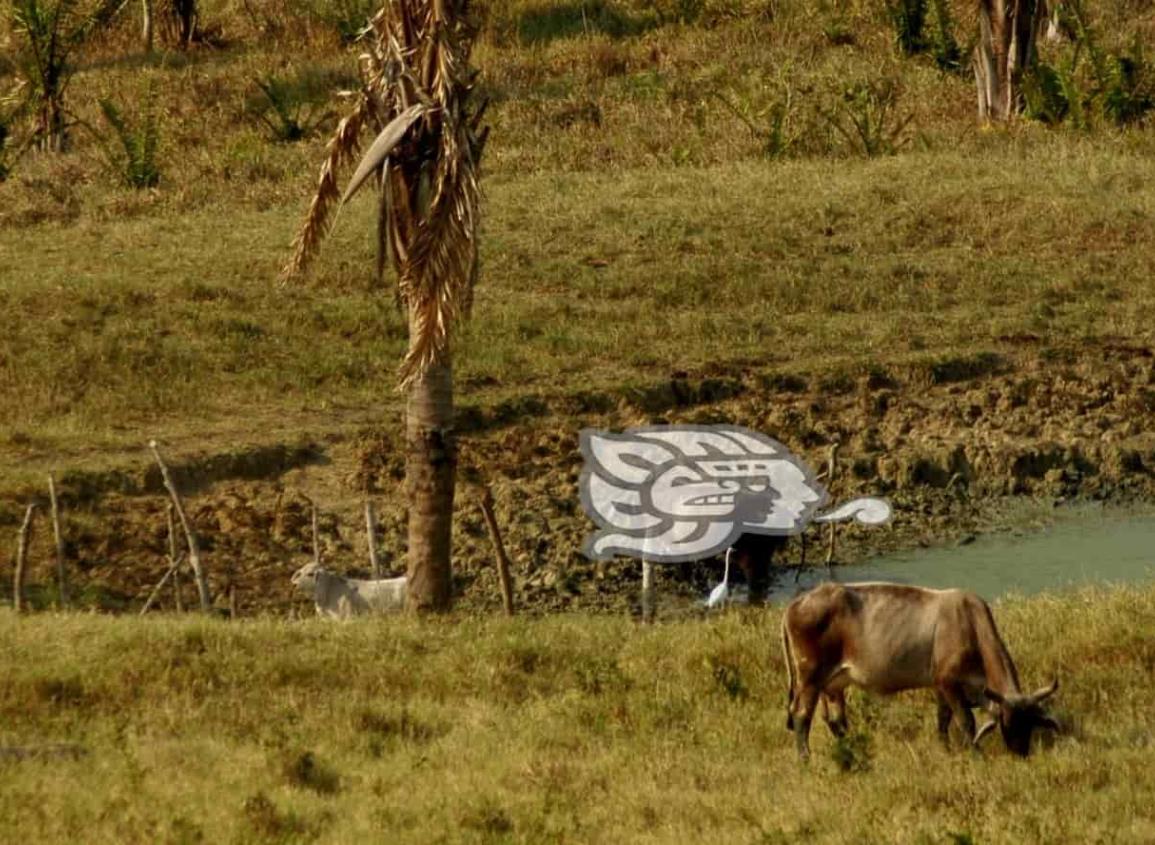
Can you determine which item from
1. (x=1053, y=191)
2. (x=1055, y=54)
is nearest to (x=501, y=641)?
(x=1053, y=191)

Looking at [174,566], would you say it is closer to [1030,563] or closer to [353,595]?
[353,595]

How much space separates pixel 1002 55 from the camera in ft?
92.4

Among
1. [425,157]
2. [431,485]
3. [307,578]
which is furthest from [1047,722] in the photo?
[307,578]

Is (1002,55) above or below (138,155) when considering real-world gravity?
above

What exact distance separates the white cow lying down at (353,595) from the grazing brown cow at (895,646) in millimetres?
4384

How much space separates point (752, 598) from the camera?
16.4 metres

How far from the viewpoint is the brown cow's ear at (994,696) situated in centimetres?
1067

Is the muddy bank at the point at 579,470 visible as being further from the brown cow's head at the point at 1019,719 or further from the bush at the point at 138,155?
the bush at the point at 138,155

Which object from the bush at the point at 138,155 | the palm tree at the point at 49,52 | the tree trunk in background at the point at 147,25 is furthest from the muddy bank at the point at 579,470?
the tree trunk in background at the point at 147,25

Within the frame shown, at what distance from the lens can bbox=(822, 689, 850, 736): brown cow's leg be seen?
11.3 m

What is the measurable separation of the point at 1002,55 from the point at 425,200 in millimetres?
16044

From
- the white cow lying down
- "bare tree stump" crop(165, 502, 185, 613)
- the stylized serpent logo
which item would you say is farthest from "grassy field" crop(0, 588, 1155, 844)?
the stylized serpent logo

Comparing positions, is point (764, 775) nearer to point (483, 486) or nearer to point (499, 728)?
point (499, 728)

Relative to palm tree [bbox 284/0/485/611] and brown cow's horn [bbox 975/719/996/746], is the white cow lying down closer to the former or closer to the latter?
palm tree [bbox 284/0/485/611]
